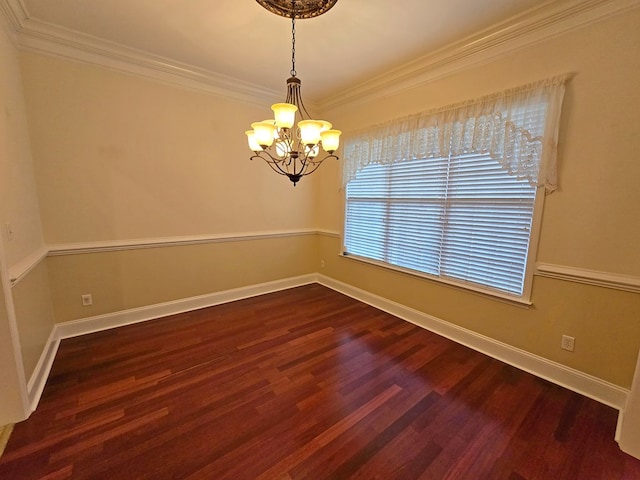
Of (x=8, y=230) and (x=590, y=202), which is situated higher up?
(x=590, y=202)

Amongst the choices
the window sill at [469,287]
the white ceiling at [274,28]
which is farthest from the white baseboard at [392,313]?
the white ceiling at [274,28]

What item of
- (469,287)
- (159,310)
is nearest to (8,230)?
(159,310)

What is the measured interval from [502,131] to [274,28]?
6.90 feet

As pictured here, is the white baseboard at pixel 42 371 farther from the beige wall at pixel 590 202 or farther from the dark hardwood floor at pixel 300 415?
the beige wall at pixel 590 202

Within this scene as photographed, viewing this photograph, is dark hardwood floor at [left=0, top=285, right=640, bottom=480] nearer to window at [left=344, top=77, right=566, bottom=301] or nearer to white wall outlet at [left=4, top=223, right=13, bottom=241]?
window at [left=344, top=77, right=566, bottom=301]

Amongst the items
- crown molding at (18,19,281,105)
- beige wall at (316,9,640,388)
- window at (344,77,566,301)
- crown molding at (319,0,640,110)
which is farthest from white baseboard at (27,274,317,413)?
crown molding at (319,0,640,110)

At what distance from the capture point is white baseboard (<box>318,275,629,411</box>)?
75.0 inches

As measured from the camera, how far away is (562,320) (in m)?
2.07

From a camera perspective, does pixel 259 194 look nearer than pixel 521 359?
No

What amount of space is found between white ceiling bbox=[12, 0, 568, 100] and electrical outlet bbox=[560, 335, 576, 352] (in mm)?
2387

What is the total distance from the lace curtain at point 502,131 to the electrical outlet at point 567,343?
3.77ft

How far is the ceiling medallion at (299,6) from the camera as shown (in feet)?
5.74

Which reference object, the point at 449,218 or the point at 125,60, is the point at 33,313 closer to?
the point at 125,60

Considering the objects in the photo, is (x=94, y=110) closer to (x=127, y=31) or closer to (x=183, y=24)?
(x=127, y=31)
